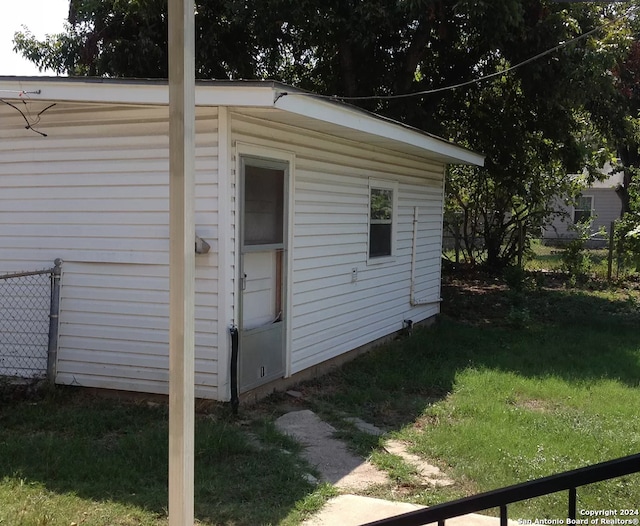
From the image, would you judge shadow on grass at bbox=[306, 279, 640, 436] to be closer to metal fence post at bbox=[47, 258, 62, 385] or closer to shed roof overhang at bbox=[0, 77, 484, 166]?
metal fence post at bbox=[47, 258, 62, 385]

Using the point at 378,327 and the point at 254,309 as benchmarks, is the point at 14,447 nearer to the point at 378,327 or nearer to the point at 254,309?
the point at 254,309

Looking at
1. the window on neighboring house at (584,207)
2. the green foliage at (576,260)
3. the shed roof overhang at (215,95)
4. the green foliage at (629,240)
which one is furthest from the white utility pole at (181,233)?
the window on neighboring house at (584,207)

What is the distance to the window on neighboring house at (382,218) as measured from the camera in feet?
27.0

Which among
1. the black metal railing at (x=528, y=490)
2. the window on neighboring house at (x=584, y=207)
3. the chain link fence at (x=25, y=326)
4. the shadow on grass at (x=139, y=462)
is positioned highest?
the window on neighboring house at (x=584, y=207)

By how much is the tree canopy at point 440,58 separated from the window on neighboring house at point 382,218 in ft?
9.04

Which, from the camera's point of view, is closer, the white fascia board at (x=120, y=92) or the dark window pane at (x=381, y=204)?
the white fascia board at (x=120, y=92)

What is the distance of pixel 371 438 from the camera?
5.05m

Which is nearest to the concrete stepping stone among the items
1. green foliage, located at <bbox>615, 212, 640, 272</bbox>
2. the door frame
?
the door frame

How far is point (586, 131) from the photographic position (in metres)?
15.1

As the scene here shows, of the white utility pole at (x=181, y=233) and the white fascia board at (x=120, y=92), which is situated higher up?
the white fascia board at (x=120, y=92)

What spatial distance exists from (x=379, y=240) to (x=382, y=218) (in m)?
0.30

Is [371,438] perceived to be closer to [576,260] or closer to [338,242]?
[338,242]

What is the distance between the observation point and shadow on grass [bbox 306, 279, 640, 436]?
246 inches

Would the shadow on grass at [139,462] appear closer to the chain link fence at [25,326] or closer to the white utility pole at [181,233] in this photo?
the chain link fence at [25,326]
